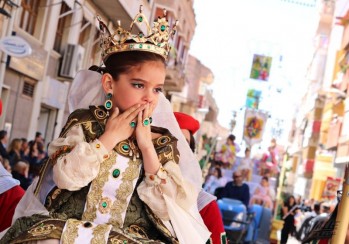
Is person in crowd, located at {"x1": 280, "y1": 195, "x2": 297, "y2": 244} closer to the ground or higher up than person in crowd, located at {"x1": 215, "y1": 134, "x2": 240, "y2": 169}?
closer to the ground

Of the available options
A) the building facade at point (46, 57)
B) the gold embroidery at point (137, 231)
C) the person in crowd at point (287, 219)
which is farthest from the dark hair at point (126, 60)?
the person in crowd at point (287, 219)

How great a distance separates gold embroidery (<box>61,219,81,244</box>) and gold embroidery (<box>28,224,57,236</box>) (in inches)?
2.1

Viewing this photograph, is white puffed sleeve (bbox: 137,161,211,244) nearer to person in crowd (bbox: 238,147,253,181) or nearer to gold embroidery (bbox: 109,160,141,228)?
gold embroidery (bbox: 109,160,141,228)

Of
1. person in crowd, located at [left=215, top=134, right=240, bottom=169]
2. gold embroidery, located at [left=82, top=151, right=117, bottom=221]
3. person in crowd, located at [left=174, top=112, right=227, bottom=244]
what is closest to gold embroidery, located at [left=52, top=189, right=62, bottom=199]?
gold embroidery, located at [left=82, top=151, right=117, bottom=221]

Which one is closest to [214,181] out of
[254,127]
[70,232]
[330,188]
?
[254,127]

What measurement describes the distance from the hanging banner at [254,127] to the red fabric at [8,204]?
95.3 feet

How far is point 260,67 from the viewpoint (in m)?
43.7

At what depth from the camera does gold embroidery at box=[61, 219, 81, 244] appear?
10.6 ft

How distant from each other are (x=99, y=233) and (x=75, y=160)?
0.33 m

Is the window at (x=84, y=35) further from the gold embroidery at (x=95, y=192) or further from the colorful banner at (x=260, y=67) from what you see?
the colorful banner at (x=260, y=67)

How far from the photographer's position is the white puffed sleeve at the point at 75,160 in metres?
3.42

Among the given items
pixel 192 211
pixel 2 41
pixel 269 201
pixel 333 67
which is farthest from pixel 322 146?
pixel 192 211

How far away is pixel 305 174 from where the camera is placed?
65500 millimetres

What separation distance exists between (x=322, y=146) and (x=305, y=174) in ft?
34.4
